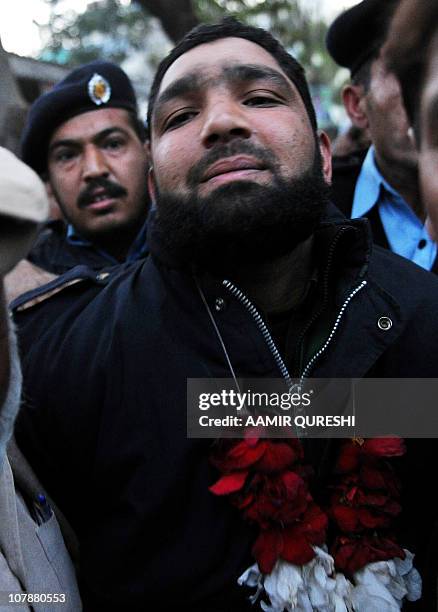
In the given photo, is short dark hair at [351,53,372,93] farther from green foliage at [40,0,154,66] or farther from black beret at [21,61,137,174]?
green foliage at [40,0,154,66]

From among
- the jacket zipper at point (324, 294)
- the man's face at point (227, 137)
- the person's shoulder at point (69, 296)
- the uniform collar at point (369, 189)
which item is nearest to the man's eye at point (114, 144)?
the uniform collar at point (369, 189)

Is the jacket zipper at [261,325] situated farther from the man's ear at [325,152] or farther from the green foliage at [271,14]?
the green foliage at [271,14]

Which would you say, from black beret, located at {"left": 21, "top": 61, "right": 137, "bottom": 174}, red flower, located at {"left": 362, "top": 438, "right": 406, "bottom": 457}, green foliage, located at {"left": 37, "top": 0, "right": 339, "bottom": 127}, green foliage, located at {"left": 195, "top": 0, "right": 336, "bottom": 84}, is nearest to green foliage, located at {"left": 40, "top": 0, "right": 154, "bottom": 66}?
green foliage, located at {"left": 37, "top": 0, "right": 339, "bottom": 127}

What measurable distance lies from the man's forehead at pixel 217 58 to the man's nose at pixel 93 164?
3.69 ft

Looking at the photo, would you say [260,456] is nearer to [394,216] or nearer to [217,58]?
[217,58]

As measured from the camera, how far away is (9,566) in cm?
133

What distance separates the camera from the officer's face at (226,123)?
5.36ft

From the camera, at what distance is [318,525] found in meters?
1.50

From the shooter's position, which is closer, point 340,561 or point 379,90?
point 340,561

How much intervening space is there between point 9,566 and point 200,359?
2.08 feet

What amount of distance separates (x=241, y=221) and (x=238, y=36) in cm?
64

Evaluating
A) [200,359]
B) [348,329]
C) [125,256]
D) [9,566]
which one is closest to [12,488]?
[9,566]

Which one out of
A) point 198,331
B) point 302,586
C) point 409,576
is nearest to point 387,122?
point 198,331

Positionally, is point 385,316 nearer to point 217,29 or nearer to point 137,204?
point 217,29
